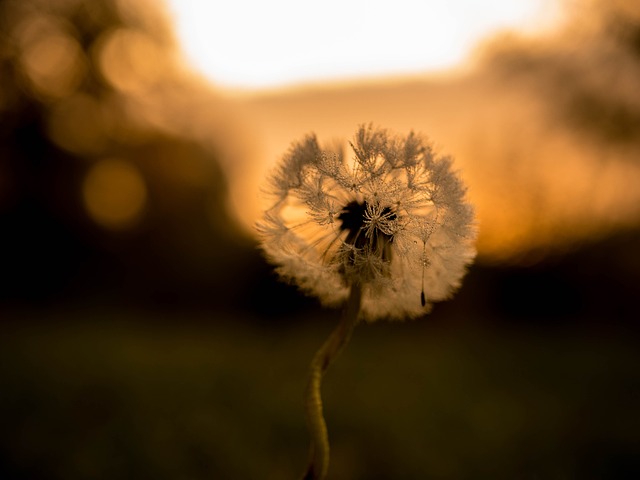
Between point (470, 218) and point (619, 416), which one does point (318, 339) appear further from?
point (470, 218)

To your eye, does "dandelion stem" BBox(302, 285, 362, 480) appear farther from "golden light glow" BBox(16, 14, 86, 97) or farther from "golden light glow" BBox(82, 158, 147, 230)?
"golden light glow" BBox(16, 14, 86, 97)

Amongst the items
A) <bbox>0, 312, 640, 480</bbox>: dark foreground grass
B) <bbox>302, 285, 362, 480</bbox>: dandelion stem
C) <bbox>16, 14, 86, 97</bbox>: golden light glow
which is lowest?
<bbox>0, 312, 640, 480</bbox>: dark foreground grass

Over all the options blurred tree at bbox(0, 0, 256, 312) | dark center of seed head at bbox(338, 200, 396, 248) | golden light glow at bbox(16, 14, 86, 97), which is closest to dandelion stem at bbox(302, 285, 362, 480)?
dark center of seed head at bbox(338, 200, 396, 248)

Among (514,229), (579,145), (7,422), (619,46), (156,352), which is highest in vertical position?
(619,46)

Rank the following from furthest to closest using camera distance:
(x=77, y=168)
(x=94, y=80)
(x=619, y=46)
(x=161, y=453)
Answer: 1. (x=94, y=80)
2. (x=77, y=168)
3. (x=619, y=46)
4. (x=161, y=453)

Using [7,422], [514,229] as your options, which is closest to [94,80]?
[514,229]

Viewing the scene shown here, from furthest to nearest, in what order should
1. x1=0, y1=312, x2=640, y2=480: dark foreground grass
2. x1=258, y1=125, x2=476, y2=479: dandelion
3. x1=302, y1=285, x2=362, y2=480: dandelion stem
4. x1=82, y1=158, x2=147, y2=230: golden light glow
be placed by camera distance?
1. x1=82, y1=158, x2=147, y2=230: golden light glow
2. x1=0, y1=312, x2=640, y2=480: dark foreground grass
3. x1=258, y1=125, x2=476, y2=479: dandelion
4. x1=302, y1=285, x2=362, y2=480: dandelion stem

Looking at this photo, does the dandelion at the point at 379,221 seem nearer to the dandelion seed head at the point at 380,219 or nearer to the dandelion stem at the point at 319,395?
the dandelion seed head at the point at 380,219
